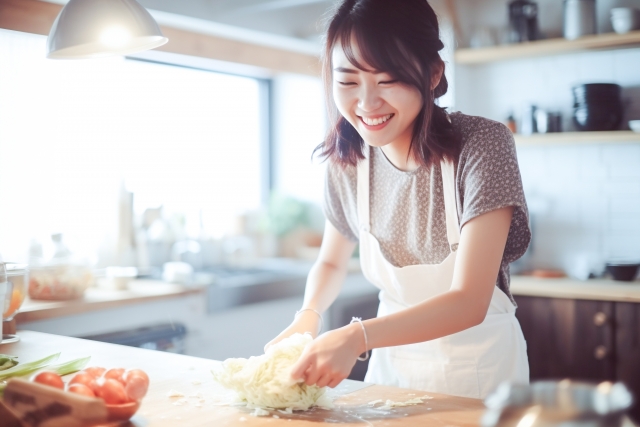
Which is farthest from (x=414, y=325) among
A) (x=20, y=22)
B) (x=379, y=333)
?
(x=20, y=22)

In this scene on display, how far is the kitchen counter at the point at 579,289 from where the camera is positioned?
3078 mm

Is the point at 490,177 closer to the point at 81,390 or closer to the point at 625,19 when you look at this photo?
the point at 81,390

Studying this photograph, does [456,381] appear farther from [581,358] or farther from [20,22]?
[20,22]

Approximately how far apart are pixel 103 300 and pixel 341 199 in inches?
55.0

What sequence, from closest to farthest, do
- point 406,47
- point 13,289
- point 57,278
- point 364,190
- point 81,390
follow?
point 81,390
point 406,47
point 364,190
point 13,289
point 57,278

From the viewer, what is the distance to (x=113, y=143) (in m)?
3.45

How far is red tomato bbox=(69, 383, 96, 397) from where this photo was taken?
1.18 m

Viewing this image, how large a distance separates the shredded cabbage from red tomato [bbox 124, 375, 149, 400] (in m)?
0.20

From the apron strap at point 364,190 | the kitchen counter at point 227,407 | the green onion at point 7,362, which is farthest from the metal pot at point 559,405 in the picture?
the green onion at point 7,362

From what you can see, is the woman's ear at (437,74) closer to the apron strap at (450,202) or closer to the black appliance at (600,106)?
the apron strap at (450,202)

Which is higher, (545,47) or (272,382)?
(545,47)

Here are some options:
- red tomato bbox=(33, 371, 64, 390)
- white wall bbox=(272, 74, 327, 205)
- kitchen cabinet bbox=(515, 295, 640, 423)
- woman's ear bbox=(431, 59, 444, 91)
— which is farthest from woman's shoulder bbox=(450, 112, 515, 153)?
white wall bbox=(272, 74, 327, 205)

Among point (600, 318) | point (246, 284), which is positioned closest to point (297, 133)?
point (246, 284)

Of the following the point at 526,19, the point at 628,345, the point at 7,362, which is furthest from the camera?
Result: the point at 526,19
